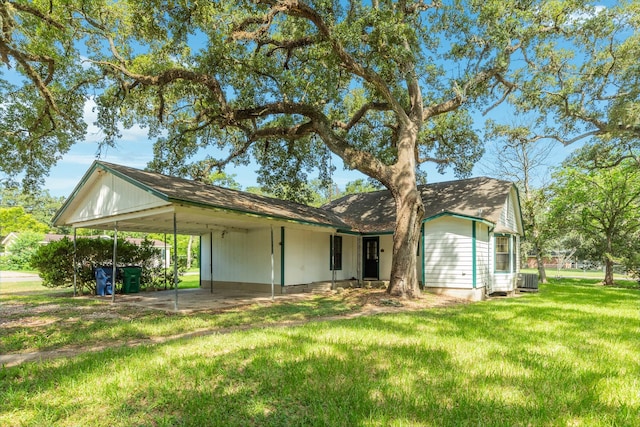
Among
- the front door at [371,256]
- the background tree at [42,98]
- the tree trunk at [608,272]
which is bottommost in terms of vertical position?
the tree trunk at [608,272]

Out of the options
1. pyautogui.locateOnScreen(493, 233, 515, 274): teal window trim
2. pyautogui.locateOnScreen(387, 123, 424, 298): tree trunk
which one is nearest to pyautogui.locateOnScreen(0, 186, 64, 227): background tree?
pyautogui.locateOnScreen(387, 123, 424, 298): tree trunk

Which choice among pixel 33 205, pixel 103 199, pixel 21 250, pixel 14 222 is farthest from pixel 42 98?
pixel 33 205

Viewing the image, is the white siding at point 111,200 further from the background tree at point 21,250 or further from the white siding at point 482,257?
the background tree at point 21,250

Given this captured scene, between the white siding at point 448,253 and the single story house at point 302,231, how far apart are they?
1.4 inches

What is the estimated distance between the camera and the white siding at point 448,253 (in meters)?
13.1

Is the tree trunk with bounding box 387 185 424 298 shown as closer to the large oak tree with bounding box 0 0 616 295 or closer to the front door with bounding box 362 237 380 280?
the large oak tree with bounding box 0 0 616 295

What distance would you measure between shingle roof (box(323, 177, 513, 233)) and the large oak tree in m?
3.43

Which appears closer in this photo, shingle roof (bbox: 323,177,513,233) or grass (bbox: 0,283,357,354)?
grass (bbox: 0,283,357,354)

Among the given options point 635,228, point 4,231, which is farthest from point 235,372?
point 4,231

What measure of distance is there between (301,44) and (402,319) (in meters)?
9.32

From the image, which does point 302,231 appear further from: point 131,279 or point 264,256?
point 131,279

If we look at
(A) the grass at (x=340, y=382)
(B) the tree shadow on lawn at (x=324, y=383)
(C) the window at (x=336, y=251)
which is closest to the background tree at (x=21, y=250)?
(C) the window at (x=336, y=251)

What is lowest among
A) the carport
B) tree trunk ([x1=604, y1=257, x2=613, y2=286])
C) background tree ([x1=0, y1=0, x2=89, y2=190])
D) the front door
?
tree trunk ([x1=604, y1=257, x2=613, y2=286])

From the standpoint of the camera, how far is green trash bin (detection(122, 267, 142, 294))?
13805 millimetres
